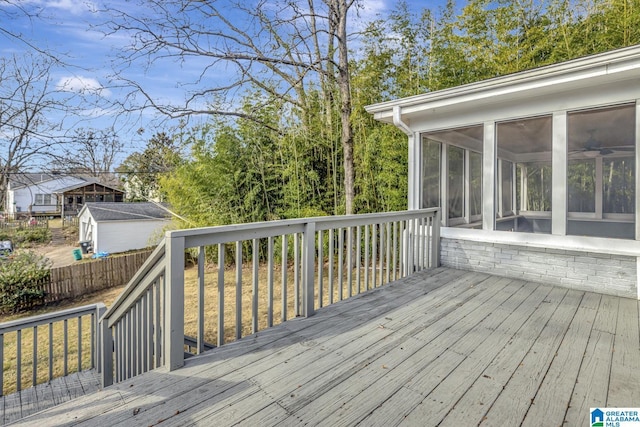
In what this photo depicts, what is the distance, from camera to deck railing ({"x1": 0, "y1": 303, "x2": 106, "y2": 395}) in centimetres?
304

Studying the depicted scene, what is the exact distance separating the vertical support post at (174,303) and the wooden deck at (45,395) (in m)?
1.89

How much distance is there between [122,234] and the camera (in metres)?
14.6

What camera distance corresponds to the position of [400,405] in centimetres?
155

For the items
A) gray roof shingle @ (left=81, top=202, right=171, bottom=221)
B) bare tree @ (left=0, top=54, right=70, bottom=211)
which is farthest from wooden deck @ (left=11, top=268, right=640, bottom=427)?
gray roof shingle @ (left=81, top=202, right=171, bottom=221)

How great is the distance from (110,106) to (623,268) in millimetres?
7283

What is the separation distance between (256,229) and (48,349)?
4.35 meters

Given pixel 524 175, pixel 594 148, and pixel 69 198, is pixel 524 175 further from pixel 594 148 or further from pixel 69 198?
pixel 69 198

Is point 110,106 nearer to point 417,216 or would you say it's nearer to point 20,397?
point 20,397

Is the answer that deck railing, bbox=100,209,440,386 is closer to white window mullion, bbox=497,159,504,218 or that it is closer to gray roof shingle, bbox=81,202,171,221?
white window mullion, bbox=497,159,504,218

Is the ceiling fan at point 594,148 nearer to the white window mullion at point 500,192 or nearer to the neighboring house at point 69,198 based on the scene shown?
the white window mullion at point 500,192

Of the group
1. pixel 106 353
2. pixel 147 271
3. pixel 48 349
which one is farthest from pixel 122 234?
pixel 147 271

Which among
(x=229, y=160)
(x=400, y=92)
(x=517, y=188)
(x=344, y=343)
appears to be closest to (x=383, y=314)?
(x=344, y=343)

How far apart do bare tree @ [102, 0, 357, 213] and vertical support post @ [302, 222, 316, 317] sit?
3.03 m

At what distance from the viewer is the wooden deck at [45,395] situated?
2.68 meters
